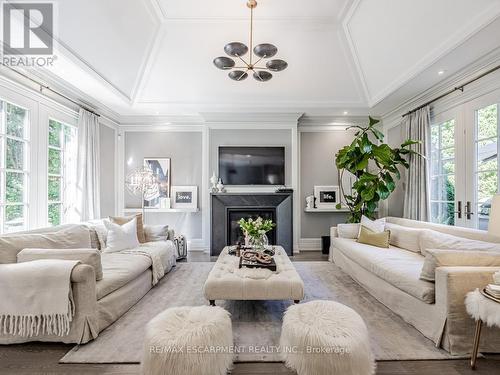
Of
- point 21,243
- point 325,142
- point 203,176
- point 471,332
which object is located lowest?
point 471,332

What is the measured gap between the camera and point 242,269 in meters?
2.78

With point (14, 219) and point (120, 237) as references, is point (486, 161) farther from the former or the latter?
point (14, 219)

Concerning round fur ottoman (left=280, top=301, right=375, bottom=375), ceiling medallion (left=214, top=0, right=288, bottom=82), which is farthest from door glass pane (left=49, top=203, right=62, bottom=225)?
round fur ottoman (left=280, top=301, right=375, bottom=375)

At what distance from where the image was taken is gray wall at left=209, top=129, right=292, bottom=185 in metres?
5.43

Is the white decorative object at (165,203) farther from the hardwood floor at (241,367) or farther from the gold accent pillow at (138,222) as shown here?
the hardwood floor at (241,367)

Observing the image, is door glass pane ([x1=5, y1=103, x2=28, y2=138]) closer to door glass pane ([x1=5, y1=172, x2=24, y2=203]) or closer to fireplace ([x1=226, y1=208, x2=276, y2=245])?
door glass pane ([x1=5, y1=172, x2=24, y2=203])

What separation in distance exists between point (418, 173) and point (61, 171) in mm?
5647

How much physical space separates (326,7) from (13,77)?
155 inches

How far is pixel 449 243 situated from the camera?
9.26ft

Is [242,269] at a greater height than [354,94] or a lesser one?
lesser

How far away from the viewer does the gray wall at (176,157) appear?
5.73 meters

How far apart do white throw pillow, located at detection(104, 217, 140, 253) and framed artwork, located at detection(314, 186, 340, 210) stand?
366 cm

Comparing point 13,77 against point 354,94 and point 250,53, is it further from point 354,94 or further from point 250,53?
point 354,94

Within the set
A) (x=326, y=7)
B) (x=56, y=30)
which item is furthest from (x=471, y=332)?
(x=56, y=30)
